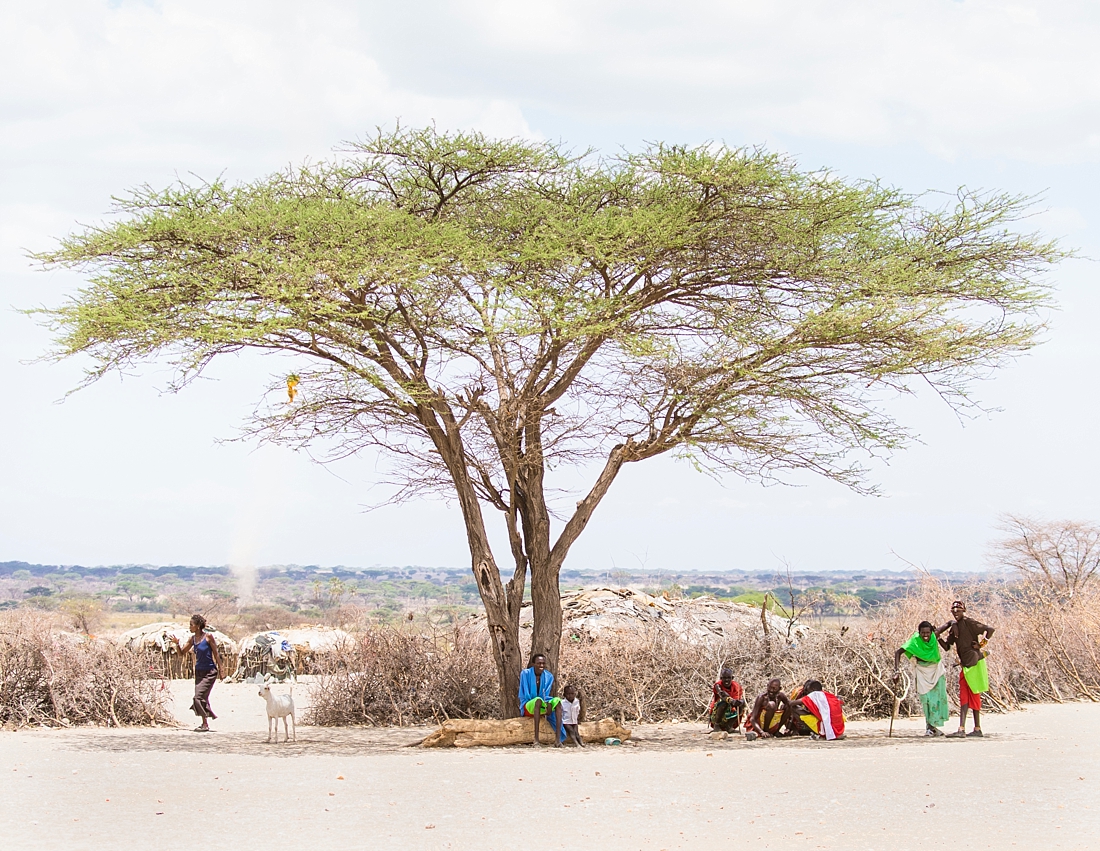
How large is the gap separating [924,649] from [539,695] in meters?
4.97

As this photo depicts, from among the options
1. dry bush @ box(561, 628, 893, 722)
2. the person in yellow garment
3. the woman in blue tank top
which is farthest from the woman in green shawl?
the woman in blue tank top

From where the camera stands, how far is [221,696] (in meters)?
22.9

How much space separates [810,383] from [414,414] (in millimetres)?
5578

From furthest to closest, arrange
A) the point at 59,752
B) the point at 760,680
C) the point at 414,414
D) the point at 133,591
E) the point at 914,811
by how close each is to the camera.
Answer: the point at 133,591 → the point at 760,680 → the point at 414,414 → the point at 59,752 → the point at 914,811

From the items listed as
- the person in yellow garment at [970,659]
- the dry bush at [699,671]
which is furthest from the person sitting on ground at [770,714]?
the dry bush at [699,671]

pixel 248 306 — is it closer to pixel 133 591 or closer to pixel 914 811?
pixel 914 811

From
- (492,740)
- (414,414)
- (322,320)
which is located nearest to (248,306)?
(322,320)

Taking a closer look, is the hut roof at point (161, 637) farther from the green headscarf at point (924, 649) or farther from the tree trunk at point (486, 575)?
the green headscarf at point (924, 649)

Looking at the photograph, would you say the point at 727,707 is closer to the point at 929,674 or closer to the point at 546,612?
the point at 929,674

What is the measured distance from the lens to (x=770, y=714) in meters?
15.0

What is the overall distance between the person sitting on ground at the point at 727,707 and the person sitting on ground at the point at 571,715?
6.55 ft

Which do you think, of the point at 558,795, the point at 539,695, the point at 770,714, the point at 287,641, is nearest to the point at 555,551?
the point at 539,695

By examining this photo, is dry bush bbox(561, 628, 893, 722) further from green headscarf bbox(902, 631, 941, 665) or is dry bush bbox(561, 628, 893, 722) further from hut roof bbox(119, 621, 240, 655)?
hut roof bbox(119, 621, 240, 655)

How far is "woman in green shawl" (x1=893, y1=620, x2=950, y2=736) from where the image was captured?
14.5 m
